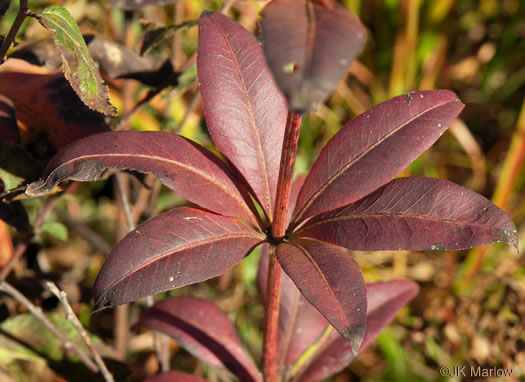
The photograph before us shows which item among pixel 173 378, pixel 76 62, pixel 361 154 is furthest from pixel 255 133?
pixel 173 378

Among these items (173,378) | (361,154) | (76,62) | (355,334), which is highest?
(76,62)

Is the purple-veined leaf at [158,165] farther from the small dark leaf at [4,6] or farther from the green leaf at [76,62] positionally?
the small dark leaf at [4,6]

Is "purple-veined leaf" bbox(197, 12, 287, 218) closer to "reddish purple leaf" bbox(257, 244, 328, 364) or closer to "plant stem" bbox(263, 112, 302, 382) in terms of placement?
"plant stem" bbox(263, 112, 302, 382)

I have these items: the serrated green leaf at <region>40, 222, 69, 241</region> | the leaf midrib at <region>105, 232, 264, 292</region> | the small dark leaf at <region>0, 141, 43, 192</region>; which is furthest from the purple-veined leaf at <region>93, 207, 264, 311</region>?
the serrated green leaf at <region>40, 222, 69, 241</region>

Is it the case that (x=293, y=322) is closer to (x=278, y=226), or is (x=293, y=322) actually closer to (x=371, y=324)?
(x=371, y=324)

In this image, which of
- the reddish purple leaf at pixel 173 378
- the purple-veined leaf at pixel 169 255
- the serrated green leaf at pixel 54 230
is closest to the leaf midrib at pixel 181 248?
the purple-veined leaf at pixel 169 255

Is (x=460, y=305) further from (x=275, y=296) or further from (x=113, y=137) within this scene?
(x=113, y=137)
